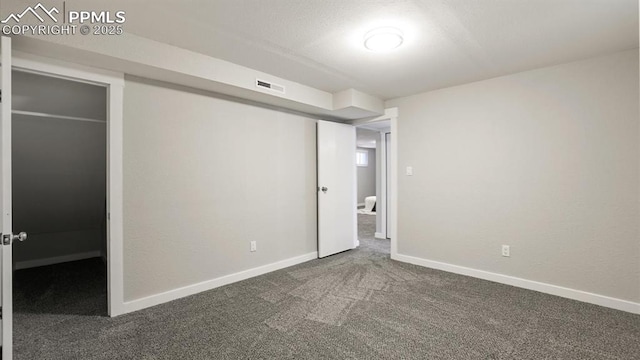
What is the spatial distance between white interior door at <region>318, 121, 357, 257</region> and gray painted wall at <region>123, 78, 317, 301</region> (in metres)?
0.30

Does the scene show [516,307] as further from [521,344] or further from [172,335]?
[172,335]

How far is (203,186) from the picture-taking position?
116 inches

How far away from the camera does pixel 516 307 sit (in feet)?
8.31

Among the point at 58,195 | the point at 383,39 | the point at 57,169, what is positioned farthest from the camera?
the point at 58,195

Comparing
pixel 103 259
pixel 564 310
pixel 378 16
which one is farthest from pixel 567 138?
pixel 103 259

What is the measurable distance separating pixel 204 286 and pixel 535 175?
3649 millimetres

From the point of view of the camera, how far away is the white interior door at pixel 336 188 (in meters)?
4.10

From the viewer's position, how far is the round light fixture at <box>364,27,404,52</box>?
2.08 m

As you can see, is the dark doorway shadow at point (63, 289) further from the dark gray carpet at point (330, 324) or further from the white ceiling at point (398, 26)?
the white ceiling at point (398, 26)

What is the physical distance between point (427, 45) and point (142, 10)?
7.04ft

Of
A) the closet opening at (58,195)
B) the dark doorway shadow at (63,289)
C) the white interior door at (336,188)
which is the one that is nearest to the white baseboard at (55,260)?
the closet opening at (58,195)

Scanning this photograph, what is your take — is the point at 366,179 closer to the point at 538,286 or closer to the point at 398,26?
the point at 538,286

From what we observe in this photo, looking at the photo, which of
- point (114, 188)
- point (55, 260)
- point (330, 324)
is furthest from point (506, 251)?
point (55, 260)

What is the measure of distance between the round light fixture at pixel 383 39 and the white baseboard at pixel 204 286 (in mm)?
2705
